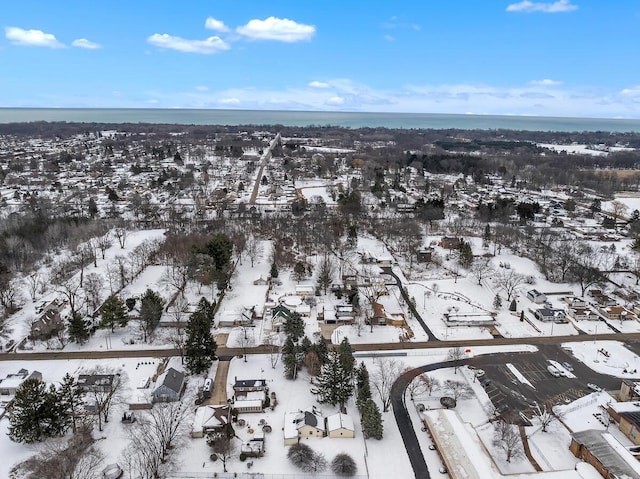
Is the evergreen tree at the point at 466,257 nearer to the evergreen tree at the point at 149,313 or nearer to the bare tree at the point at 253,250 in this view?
the bare tree at the point at 253,250

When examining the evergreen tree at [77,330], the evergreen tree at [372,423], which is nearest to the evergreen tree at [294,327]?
the evergreen tree at [372,423]

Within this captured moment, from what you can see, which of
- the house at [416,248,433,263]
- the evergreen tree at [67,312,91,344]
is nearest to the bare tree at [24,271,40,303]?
the evergreen tree at [67,312,91,344]

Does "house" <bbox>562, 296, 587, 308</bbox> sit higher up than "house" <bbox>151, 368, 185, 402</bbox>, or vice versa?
"house" <bbox>562, 296, 587, 308</bbox>

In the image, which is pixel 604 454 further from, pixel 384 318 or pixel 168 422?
pixel 168 422

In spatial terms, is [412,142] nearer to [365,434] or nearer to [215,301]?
[215,301]

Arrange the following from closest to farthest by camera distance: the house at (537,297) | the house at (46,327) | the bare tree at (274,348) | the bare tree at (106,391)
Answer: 1. the bare tree at (106,391)
2. the bare tree at (274,348)
3. the house at (46,327)
4. the house at (537,297)

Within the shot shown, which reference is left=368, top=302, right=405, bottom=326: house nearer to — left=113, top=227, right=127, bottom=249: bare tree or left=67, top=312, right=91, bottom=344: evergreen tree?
left=67, top=312, right=91, bottom=344: evergreen tree
